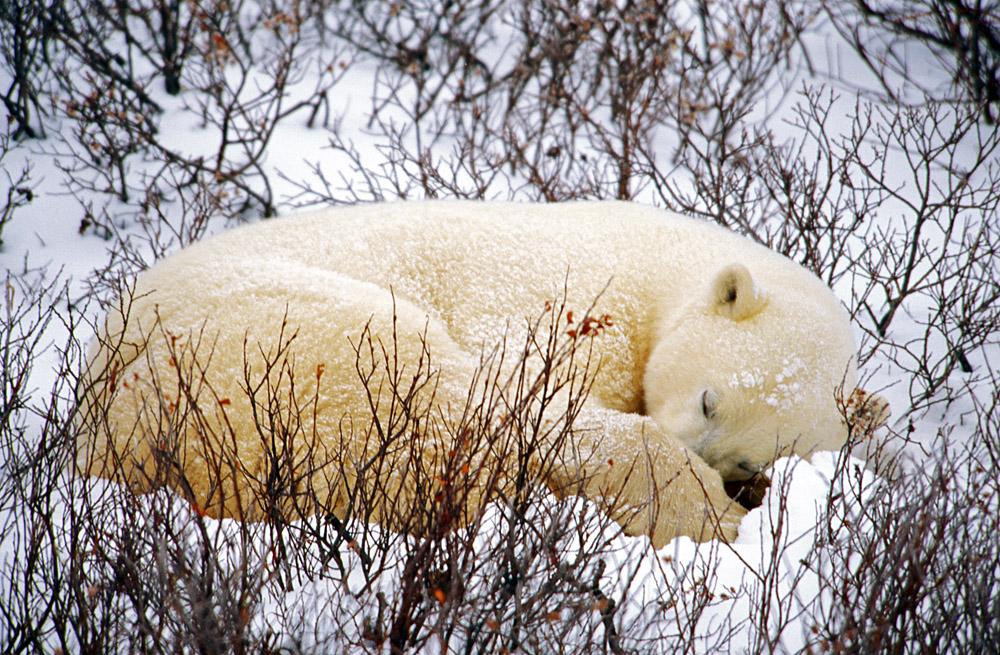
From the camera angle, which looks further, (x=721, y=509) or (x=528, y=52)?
(x=528, y=52)

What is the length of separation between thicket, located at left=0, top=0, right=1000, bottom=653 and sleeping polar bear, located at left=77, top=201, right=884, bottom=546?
17cm

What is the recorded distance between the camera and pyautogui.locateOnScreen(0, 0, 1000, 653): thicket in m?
1.65

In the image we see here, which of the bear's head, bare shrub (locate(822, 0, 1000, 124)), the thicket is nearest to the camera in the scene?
the thicket

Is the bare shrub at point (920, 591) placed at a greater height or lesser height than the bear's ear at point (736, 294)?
lesser

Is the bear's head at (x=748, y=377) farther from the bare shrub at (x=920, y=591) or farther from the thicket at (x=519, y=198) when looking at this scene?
the bare shrub at (x=920, y=591)

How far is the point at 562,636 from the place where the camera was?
1.53 m

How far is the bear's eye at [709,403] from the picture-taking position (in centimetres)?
262

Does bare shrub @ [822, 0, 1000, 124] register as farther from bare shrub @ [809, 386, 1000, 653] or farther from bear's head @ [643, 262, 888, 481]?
bare shrub @ [809, 386, 1000, 653]

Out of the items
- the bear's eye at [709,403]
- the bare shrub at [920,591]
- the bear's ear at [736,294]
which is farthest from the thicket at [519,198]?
the bear's ear at [736,294]

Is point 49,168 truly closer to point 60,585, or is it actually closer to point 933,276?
point 60,585

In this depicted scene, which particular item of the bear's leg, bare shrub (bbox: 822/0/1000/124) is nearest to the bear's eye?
the bear's leg

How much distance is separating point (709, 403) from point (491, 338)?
83cm

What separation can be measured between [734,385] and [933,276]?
9.59 feet

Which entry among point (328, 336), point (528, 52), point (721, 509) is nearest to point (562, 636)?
point (721, 509)
